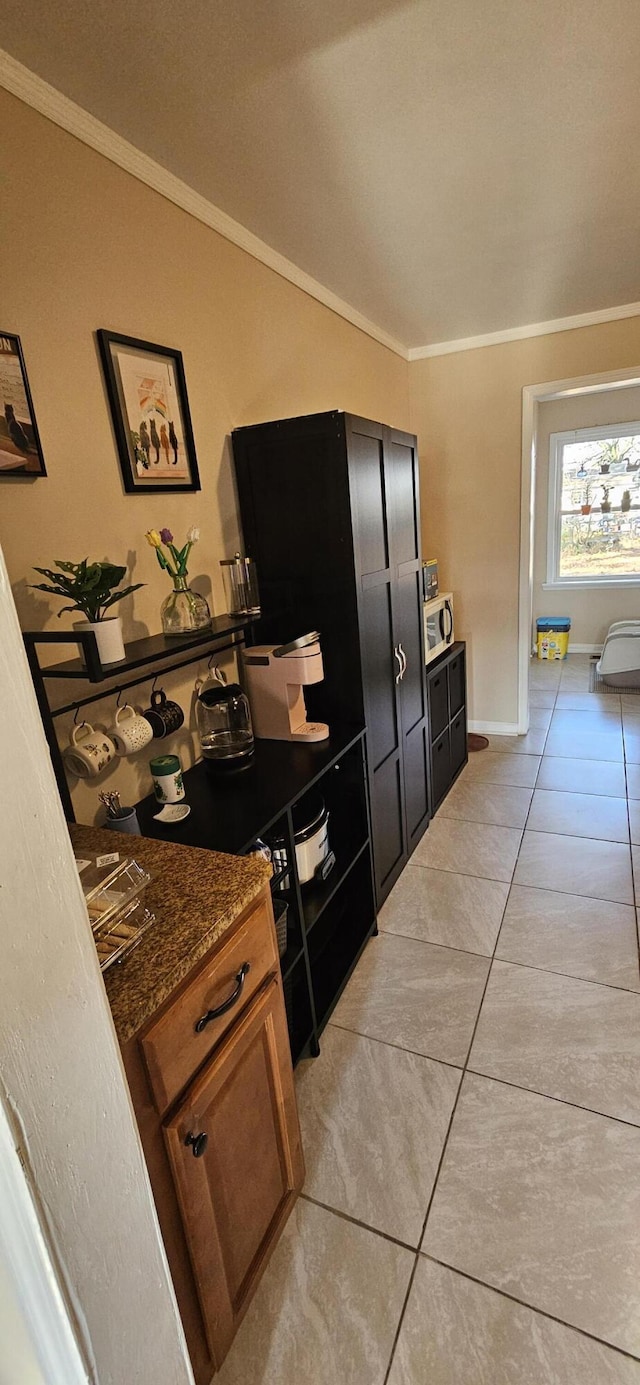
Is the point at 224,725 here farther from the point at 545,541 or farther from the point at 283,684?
the point at 545,541

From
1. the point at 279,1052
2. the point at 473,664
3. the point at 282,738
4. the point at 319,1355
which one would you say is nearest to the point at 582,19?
the point at 282,738

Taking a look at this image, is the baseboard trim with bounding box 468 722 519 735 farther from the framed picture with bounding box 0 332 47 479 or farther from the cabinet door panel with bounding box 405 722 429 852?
the framed picture with bounding box 0 332 47 479

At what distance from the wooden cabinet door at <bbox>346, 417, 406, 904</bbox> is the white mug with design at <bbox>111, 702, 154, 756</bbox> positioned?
811 millimetres

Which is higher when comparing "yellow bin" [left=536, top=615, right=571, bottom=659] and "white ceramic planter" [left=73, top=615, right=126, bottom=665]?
"white ceramic planter" [left=73, top=615, right=126, bottom=665]

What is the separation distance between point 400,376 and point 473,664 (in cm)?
185

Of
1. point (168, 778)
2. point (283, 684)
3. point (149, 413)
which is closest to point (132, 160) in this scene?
point (149, 413)

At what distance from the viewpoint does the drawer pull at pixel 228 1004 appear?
3.09ft

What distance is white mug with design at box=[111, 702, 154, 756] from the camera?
1434 mm

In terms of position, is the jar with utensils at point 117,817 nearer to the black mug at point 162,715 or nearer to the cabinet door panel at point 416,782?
the black mug at point 162,715

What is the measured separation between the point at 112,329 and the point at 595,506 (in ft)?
17.3

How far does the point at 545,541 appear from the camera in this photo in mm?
5953

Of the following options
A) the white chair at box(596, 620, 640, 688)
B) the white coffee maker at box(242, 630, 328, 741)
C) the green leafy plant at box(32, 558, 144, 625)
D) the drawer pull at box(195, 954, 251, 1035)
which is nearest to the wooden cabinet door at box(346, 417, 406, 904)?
the white coffee maker at box(242, 630, 328, 741)

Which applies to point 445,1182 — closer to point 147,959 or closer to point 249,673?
point 147,959

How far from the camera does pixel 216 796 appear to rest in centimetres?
160
